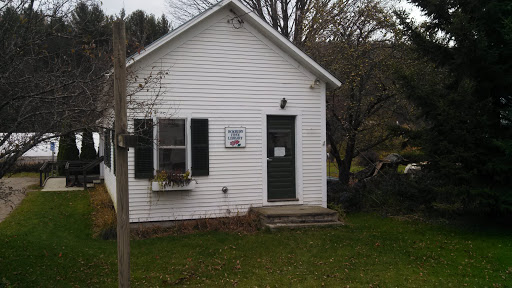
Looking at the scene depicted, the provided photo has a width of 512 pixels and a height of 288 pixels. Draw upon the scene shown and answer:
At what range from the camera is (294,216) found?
9.15 meters

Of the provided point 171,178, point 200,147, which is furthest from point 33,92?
point 200,147

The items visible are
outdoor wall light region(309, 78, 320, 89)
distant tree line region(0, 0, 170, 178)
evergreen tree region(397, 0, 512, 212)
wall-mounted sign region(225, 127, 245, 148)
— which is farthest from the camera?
outdoor wall light region(309, 78, 320, 89)

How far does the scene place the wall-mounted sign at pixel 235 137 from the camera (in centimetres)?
966

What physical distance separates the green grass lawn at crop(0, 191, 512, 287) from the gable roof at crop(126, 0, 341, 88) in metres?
3.69

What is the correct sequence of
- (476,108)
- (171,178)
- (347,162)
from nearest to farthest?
(476,108) → (171,178) → (347,162)

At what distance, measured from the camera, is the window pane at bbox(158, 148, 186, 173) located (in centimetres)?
933

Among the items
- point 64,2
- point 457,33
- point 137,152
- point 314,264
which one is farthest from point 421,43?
point 64,2

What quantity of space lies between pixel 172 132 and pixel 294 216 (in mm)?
3225

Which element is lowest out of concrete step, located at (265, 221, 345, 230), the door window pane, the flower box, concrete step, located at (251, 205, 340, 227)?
concrete step, located at (265, 221, 345, 230)

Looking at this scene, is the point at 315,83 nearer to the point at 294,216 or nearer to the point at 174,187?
the point at 294,216

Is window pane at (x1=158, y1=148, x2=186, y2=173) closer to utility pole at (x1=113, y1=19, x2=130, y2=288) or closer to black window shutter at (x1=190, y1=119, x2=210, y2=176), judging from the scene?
black window shutter at (x1=190, y1=119, x2=210, y2=176)

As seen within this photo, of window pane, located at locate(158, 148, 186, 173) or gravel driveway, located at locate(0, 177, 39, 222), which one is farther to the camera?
window pane, located at locate(158, 148, 186, 173)

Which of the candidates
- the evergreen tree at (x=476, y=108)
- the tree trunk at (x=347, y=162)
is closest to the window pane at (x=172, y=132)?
the evergreen tree at (x=476, y=108)

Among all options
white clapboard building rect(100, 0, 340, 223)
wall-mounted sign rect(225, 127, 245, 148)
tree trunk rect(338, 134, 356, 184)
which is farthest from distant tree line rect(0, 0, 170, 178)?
tree trunk rect(338, 134, 356, 184)
